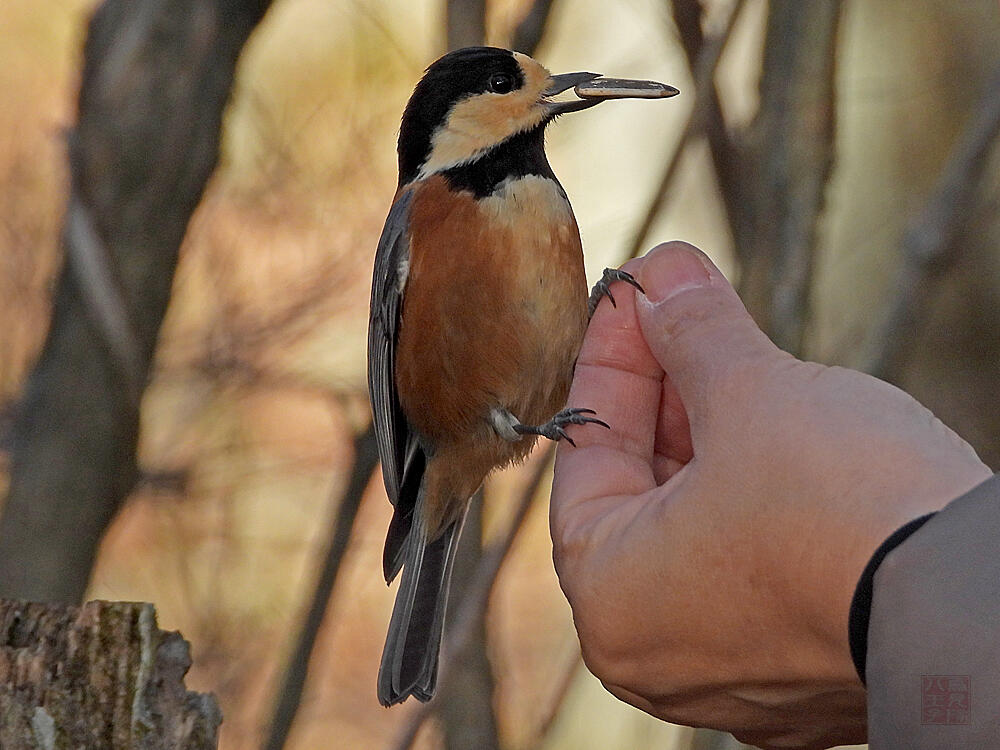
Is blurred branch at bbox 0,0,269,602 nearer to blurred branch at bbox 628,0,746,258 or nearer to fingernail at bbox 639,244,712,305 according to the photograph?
blurred branch at bbox 628,0,746,258

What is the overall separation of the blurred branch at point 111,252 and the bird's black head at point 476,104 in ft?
2.62

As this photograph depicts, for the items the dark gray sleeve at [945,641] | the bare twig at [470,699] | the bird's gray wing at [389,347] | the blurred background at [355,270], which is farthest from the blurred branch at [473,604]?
the dark gray sleeve at [945,641]

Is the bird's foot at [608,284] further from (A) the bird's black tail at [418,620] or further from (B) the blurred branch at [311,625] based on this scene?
(B) the blurred branch at [311,625]

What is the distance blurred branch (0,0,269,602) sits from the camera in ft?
11.9

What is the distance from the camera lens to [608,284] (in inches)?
101

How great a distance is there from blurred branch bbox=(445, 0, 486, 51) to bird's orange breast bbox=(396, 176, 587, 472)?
19.2 inches

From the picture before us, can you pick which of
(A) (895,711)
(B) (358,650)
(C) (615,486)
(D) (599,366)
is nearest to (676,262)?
(D) (599,366)

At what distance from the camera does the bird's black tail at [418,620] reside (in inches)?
116

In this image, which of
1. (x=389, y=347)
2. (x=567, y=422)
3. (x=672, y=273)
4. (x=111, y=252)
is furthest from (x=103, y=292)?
(x=672, y=273)

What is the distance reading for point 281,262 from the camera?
382 cm

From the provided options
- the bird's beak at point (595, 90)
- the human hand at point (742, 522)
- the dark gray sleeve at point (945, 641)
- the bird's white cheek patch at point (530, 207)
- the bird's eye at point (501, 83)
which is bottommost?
the dark gray sleeve at point (945, 641)

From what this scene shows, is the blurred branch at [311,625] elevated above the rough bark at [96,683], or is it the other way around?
the blurred branch at [311,625]

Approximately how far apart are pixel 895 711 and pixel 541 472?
2.09 metres

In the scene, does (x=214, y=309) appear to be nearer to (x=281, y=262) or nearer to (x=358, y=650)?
(x=281, y=262)
